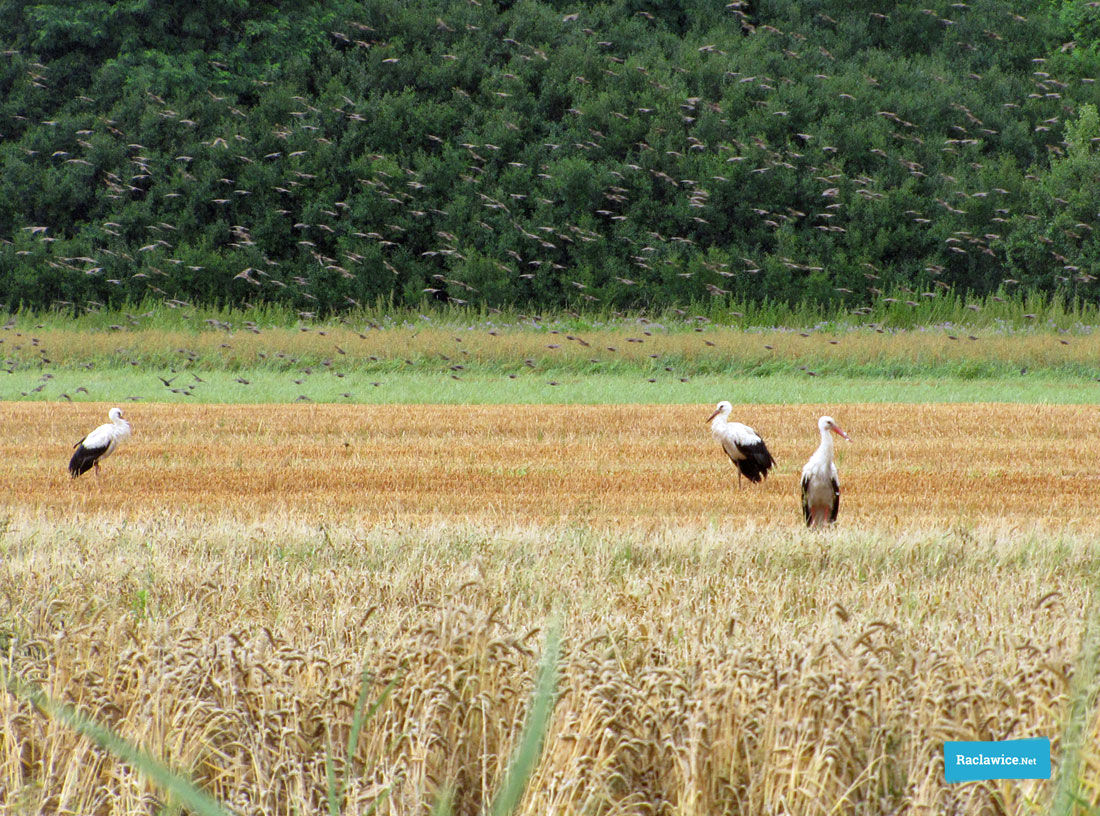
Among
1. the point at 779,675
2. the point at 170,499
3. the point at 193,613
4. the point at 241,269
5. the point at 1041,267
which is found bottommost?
the point at 241,269

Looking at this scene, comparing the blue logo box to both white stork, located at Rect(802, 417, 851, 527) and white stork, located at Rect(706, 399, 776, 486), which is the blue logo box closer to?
white stork, located at Rect(802, 417, 851, 527)

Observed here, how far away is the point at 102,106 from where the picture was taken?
31.0 metres

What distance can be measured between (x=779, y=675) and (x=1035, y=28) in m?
37.5

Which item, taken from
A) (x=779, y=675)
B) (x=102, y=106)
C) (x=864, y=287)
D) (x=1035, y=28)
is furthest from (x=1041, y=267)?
(x=779, y=675)

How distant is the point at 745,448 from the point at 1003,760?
617 centimetres

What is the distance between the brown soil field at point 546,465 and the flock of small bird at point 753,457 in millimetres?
222

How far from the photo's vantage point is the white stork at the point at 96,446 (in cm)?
905

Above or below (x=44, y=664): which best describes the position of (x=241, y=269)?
below

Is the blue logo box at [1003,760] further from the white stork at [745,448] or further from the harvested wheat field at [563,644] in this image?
the white stork at [745,448]

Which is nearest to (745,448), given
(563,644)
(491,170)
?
(563,644)

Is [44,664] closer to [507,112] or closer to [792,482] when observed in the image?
[792,482]

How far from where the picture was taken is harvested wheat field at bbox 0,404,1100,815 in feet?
9.80

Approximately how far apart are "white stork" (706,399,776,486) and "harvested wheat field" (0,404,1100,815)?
0.23 metres

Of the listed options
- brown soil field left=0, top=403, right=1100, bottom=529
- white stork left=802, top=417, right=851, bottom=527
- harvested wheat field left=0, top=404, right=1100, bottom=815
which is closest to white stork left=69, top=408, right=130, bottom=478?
brown soil field left=0, top=403, right=1100, bottom=529
